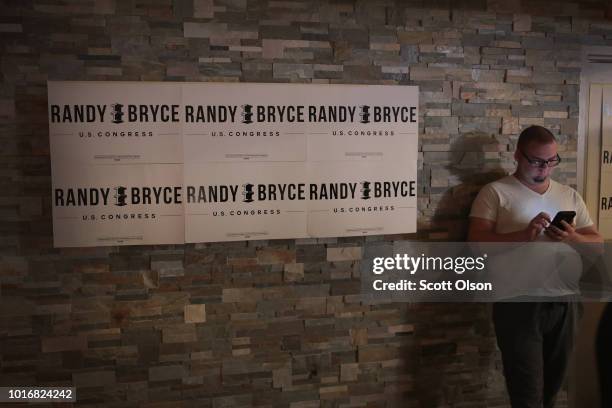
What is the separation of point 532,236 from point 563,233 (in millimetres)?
147

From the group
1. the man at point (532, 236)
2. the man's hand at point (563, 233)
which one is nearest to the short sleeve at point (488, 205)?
the man at point (532, 236)

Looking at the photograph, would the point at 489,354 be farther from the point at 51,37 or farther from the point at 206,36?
the point at 51,37

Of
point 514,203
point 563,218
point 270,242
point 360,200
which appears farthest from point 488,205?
point 270,242

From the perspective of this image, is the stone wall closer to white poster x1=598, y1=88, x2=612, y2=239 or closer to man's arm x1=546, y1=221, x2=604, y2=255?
white poster x1=598, y1=88, x2=612, y2=239

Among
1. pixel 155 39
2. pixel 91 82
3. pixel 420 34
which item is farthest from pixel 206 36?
pixel 420 34

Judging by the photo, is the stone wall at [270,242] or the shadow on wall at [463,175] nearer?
the stone wall at [270,242]

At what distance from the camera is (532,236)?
2.69 meters

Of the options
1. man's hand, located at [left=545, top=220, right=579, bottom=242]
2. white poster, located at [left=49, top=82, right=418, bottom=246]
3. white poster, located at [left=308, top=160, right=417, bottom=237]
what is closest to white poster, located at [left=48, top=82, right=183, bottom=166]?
white poster, located at [left=49, top=82, right=418, bottom=246]

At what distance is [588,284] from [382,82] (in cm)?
161

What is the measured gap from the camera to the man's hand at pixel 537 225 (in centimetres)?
267

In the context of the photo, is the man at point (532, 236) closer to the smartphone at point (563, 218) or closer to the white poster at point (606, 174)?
the smartphone at point (563, 218)

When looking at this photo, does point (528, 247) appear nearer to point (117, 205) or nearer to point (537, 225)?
point (537, 225)

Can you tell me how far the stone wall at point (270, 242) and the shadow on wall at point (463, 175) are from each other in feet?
0.04

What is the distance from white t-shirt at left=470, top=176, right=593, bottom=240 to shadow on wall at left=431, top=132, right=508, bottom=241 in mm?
135
